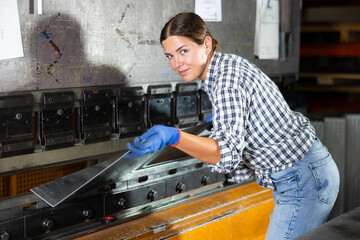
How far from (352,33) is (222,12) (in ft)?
9.44

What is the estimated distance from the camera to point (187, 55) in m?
2.07

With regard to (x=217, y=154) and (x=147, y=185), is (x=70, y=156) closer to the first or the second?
(x=147, y=185)

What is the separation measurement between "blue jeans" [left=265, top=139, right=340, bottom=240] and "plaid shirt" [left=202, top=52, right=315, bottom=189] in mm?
47

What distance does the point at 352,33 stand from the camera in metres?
5.45

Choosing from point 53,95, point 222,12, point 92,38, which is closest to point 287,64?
point 222,12

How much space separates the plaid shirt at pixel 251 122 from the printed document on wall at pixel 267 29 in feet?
4.14

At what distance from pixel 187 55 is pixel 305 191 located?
78cm

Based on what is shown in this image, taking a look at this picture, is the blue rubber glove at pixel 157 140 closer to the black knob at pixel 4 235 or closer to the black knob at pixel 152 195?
the black knob at pixel 4 235

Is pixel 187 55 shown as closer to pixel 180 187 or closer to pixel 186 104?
pixel 186 104

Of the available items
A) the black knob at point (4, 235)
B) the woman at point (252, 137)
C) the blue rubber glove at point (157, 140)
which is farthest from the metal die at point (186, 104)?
the black knob at point (4, 235)

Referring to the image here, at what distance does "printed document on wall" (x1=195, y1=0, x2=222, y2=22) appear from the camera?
2936 millimetres

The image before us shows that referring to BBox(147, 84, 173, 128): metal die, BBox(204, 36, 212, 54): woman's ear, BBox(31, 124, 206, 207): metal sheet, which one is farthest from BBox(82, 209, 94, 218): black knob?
BBox(204, 36, 212, 54): woman's ear

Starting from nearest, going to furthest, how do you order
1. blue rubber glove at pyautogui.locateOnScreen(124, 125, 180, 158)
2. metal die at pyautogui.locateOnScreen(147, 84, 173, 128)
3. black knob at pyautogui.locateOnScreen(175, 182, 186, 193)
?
blue rubber glove at pyautogui.locateOnScreen(124, 125, 180, 158) → metal die at pyautogui.locateOnScreen(147, 84, 173, 128) → black knob at pyautogui.locateOnScreen(175, 182, 186, 193)

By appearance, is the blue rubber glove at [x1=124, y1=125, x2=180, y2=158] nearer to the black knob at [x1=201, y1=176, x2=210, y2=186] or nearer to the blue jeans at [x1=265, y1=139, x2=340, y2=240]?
the blue jeans at [x1=265, y1=139, x2=340, y2=240]
